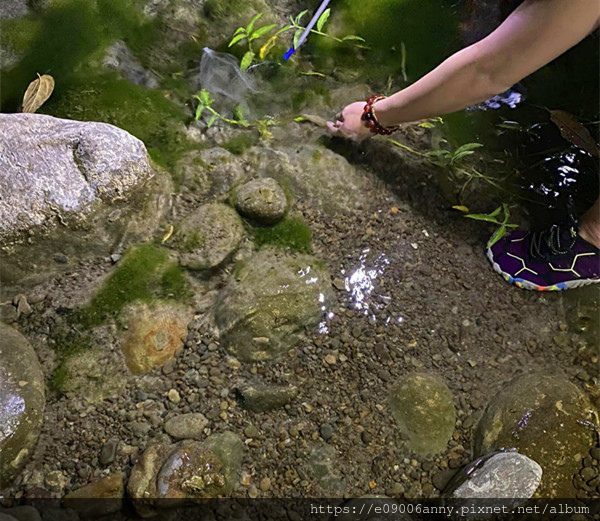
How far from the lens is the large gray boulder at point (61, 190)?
2.00m

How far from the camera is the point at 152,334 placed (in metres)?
2.10

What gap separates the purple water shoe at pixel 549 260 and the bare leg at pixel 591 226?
23 millimetres

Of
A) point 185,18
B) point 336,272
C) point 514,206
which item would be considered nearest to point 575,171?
point 514,206

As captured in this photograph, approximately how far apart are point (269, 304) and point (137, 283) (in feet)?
A: 2.06

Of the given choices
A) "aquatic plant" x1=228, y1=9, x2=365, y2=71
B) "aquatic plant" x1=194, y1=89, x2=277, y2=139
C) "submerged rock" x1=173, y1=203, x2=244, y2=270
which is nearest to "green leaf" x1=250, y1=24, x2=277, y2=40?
"aquatic plant" x1=228, y1=9, x2=365, y2=71

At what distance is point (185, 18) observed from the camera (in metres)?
2.91

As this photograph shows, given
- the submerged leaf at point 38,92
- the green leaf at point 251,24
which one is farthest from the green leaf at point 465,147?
the submerged leaf at point 38,92

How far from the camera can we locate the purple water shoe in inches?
91.1

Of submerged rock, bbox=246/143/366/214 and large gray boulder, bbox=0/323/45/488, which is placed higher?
submerged rock, bbox=246/143/366/214

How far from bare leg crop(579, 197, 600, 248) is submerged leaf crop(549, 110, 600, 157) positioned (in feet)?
1.80

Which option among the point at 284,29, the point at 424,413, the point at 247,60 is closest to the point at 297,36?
the point at 284,29

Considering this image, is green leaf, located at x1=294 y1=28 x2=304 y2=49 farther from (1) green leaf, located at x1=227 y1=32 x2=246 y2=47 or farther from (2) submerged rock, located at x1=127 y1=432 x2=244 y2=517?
(2) submerged rock, located at x1=127 y1=432 x2=244 y2=517

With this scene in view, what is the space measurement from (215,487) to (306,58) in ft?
8.02

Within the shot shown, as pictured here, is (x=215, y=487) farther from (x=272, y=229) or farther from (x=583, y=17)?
(x=583, y=17)
